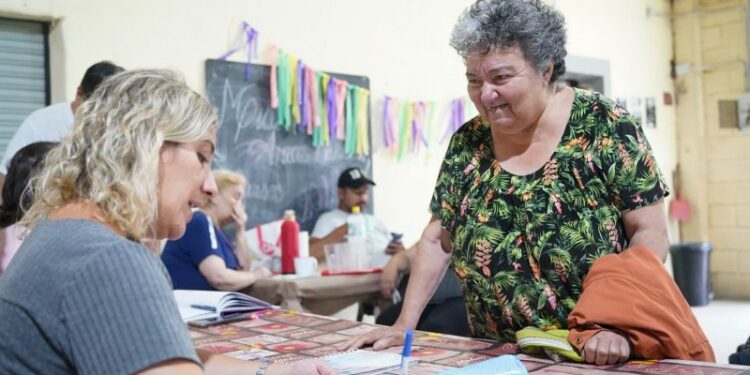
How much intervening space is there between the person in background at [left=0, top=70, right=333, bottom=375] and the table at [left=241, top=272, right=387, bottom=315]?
2242 mm

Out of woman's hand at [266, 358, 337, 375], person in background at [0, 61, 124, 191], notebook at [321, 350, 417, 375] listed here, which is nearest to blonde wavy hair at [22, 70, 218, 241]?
woman's hand at [266, 358, 337, 375]

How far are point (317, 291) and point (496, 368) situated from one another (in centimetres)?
214

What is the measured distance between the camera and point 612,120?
1692mm

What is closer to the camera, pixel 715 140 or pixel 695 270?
pixel 695 270

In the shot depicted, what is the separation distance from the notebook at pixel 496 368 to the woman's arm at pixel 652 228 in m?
0.48

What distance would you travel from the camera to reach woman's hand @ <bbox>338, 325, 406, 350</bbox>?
171cm

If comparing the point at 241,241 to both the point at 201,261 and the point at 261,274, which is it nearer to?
the point at 261,274

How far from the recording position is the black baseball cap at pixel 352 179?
15.3ft

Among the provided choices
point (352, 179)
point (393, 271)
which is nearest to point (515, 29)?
point (393, 271)

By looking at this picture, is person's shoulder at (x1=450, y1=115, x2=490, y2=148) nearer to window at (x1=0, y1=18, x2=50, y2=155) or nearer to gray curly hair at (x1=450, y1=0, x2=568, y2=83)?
gray curly hair at (x1=450, y1=0, x2=568, y2=83)

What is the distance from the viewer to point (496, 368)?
4.32 feet

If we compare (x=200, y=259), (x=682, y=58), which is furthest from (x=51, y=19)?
(x=682, y=58)

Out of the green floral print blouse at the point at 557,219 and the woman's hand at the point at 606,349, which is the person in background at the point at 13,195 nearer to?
the green floral print blouse at the point at 557,219

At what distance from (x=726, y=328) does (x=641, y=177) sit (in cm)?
468
